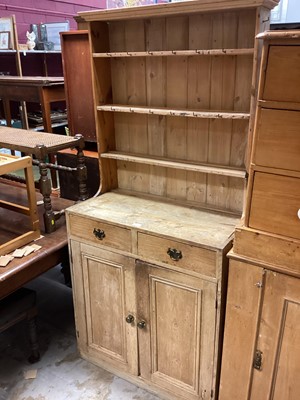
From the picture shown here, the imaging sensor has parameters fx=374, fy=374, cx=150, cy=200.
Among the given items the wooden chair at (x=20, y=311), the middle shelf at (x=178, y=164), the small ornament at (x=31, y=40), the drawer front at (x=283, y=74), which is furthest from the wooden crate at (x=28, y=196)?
the small ornament at (x=31, y=40)

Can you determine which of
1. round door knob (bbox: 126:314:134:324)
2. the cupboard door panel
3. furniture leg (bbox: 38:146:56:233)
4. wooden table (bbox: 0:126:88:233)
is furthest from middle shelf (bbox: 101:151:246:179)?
round door knob (bbox: 126:314:134:324)

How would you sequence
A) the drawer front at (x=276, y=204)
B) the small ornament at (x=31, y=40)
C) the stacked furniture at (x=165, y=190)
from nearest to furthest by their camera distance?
the drawer front at (x=276, y=204), the stacked furniture at (x=165, y=190), the small ornament at (x=31, y=40)

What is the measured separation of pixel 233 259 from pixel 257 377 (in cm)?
53

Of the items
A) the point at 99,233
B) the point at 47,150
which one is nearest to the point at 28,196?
the point at 47,150

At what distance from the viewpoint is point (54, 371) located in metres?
2.08

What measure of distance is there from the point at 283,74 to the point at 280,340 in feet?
3.16

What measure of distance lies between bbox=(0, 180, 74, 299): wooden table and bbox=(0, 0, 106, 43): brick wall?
3.13 metres

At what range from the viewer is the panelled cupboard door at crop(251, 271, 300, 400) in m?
1.36

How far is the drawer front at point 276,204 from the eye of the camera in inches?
49.1

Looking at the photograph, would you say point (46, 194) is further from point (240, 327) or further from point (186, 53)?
point (240, 327)

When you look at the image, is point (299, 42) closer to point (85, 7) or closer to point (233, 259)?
point (233, 259)

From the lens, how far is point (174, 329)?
5.70 feet

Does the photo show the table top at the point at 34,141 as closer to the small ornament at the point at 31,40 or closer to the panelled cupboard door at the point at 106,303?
the panelled cupboard door at the point at 106,303

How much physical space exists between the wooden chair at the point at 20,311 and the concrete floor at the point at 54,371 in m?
0.13
